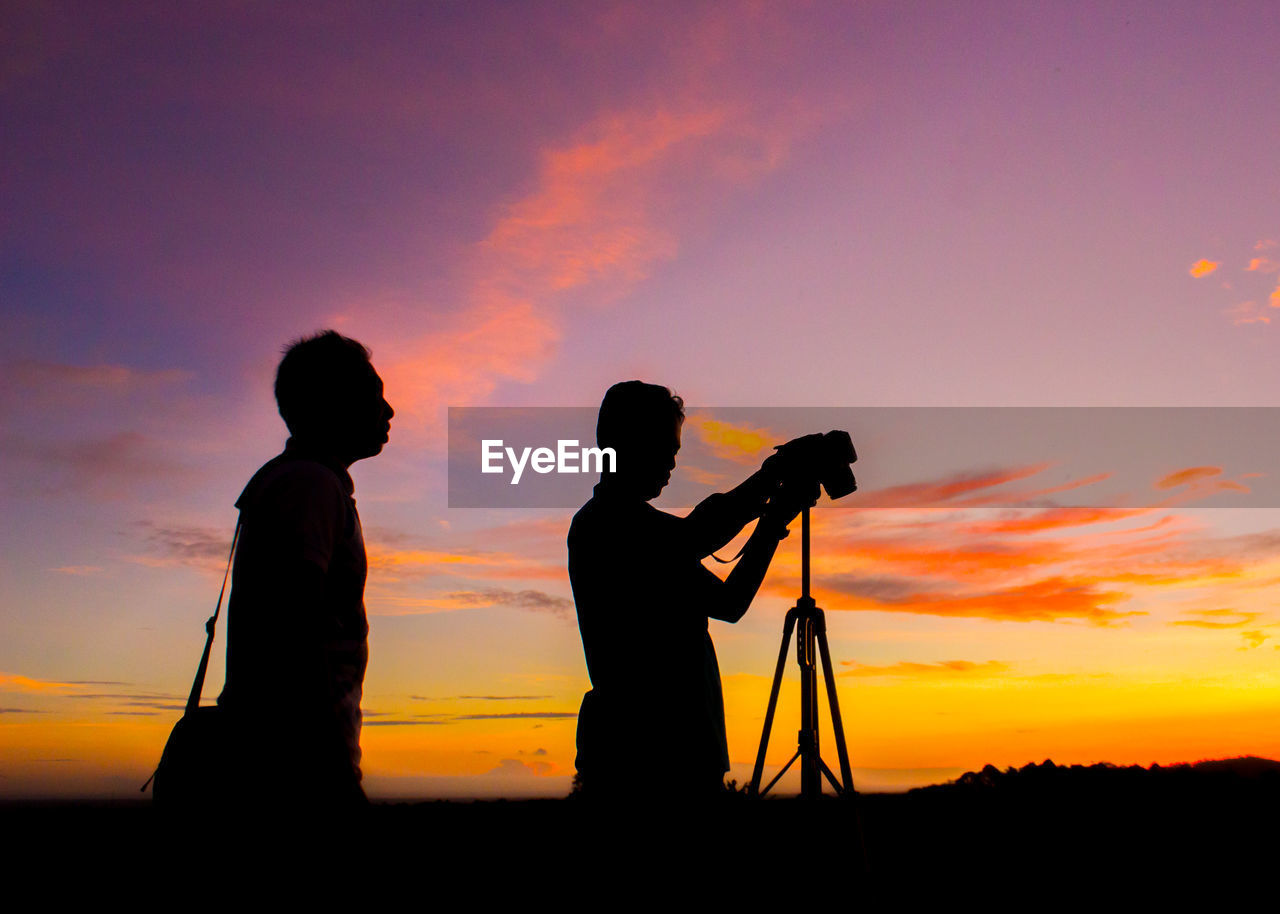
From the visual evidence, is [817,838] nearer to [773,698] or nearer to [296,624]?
[773,698]

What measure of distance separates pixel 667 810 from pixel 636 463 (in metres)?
1.26

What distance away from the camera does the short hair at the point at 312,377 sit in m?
2.78

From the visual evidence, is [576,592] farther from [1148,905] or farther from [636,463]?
[1148,905]

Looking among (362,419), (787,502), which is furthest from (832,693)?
(362,419)

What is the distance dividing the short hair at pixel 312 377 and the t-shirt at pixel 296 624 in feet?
0.92

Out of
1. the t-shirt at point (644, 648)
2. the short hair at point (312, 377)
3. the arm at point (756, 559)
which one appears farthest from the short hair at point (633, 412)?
the short hair at point (312, 377)

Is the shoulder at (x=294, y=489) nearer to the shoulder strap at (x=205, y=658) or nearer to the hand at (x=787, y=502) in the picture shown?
the shoulder strap at (x=205, y=658)

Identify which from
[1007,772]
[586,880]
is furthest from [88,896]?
[1007,772]

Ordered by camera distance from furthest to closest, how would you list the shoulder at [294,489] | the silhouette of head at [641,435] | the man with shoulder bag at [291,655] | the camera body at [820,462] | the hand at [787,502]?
the camera body at [820,462] → the hand at [787,502] → the silhouette of head at [641,435] → the shoulder at [294,489] → the man with shoulder bag at [291,655]

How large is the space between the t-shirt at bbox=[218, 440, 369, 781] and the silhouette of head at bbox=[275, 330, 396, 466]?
0.25 m

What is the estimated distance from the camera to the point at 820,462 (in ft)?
13.2

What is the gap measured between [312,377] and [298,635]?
0.92m

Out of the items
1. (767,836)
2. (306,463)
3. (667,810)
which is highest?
(306,463)

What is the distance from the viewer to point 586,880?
2.91 meters
